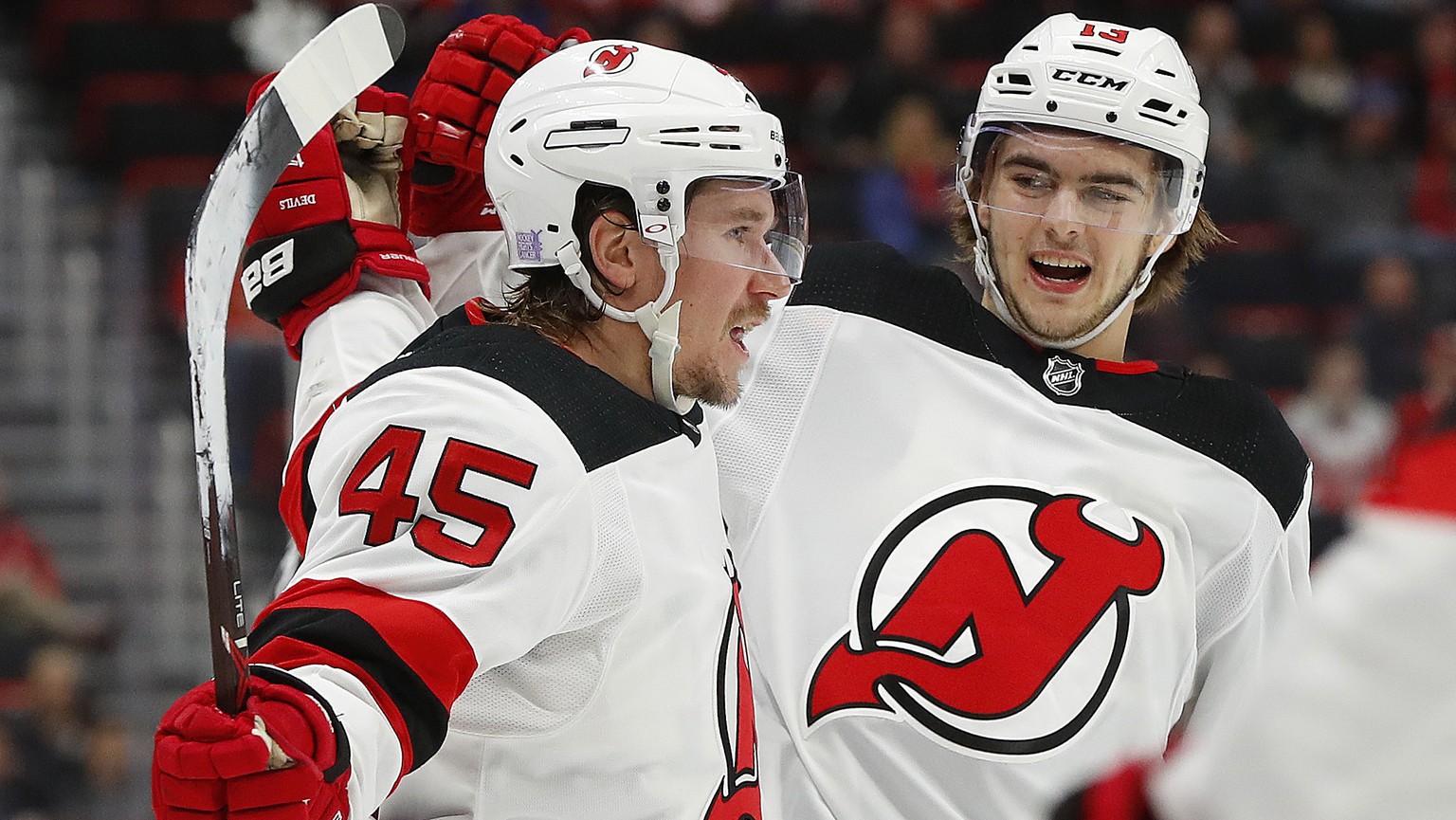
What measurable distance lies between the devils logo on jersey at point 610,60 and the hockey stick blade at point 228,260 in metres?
0.36

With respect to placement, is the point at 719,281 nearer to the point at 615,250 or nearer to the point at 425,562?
the point at 615,250

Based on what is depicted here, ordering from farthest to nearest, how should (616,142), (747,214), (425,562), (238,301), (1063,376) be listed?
(238,301) < (1063,376) < (747,214) < (616,142) < (425,562)

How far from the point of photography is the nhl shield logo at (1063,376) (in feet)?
8.78

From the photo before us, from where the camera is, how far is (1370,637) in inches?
44.1

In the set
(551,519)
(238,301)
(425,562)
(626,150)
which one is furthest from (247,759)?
(238,301)

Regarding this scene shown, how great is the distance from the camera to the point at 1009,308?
107 inches

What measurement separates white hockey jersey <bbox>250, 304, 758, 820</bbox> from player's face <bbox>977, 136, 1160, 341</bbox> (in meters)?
0.71

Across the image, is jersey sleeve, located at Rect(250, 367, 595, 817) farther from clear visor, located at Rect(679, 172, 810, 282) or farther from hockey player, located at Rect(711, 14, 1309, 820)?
hockey player, located at Rect(711, 14, 1309, 820)

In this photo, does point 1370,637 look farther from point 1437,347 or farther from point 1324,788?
point 1437,347

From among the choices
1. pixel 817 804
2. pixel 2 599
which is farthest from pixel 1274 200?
pixel 817 804

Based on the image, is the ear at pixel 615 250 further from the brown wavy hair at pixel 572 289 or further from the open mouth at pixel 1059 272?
the open mouth at pixel 1059 272

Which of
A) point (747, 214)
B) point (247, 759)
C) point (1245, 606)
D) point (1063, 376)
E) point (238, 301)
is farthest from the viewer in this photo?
point (238, 301)

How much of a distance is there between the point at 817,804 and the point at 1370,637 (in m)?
1.54

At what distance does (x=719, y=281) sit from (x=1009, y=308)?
68cm
